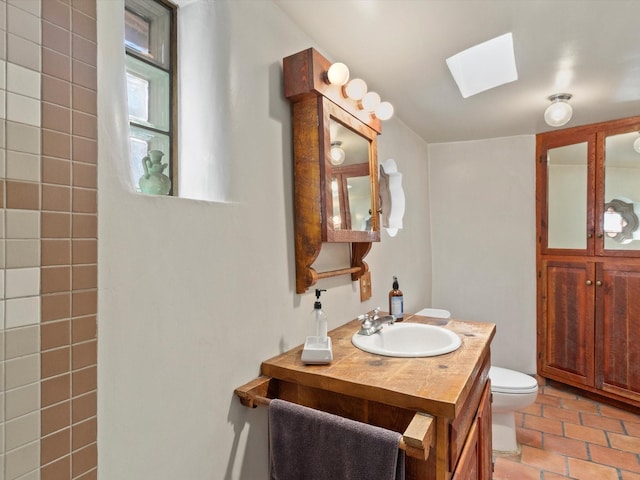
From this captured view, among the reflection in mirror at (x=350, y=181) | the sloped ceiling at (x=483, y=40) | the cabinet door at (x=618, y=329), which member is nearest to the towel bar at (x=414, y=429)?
the reflection in mirror at (x=350, y=181)

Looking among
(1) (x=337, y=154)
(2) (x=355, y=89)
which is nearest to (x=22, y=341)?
(1) (x=337, y=154)

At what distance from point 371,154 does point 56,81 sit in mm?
1242

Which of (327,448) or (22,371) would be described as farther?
(327,448)

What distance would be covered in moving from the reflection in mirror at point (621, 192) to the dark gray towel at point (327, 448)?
8.12 feet

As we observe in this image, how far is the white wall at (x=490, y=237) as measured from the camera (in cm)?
278

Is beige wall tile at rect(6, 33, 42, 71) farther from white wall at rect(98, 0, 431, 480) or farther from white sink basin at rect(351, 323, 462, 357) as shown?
white sink basin at rect(351, 323, 462, 357)

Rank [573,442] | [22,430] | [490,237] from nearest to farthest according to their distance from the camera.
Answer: [22,430] < [573,442] < [490,237]

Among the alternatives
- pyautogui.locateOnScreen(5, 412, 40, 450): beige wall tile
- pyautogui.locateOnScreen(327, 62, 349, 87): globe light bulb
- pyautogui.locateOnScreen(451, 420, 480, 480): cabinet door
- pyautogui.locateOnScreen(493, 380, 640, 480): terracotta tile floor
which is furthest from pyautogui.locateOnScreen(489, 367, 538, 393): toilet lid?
pyautogui.locateOnScreen(5, 412, 40, 450): beige wall tile

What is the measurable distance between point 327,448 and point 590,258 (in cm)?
251

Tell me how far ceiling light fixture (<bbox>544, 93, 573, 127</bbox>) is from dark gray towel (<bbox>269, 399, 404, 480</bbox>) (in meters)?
1.98

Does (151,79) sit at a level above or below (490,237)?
above

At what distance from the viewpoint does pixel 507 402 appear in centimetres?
189

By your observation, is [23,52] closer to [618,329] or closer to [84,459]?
[84,459]

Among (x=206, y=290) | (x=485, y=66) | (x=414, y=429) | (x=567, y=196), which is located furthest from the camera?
(x=567, y=196)
